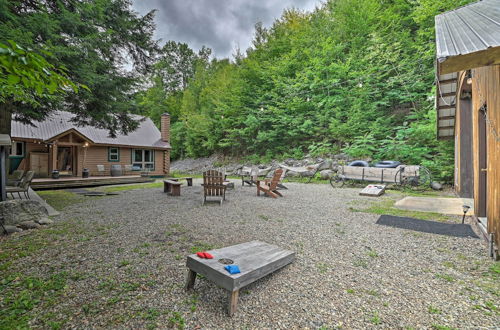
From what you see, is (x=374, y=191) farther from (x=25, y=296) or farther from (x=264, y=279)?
(x=25, y=296)

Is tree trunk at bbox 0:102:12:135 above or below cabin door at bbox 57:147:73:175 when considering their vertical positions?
above

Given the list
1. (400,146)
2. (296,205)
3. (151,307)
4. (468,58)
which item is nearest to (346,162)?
(400,146)

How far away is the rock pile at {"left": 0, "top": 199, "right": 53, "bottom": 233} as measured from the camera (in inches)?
154

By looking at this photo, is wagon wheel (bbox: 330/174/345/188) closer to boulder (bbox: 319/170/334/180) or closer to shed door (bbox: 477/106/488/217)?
boulder (bbox: 319/170/334/180)

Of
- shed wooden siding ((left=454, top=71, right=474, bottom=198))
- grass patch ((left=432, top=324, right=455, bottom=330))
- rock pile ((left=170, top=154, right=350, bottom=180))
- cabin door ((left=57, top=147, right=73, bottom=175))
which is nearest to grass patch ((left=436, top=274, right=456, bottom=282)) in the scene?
grass patch ((left=432, top=324, right=455, bottom=330))

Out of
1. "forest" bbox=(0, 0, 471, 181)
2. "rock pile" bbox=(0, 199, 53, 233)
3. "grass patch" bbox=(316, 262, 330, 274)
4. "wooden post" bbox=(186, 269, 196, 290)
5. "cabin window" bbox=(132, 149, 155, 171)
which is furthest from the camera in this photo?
"cabin window" bbox=(132, 149, 155, 171)

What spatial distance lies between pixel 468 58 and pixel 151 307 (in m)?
3.35

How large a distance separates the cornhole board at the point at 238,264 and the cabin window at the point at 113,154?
591 inches

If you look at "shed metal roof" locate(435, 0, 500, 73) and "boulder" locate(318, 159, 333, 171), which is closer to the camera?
"shed metal roof" locate(435, 0, 500, 73)

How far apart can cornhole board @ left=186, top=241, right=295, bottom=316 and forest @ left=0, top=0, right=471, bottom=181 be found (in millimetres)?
3009

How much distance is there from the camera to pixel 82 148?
43.1 ft

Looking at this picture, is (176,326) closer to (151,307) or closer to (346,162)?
(151,307)

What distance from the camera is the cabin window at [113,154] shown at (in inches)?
571

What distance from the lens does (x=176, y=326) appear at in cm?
167
